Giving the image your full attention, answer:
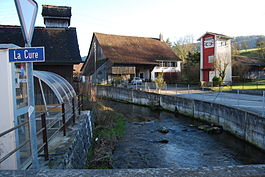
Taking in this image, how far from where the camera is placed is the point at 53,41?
16.0m

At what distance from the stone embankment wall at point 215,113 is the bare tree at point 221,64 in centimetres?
1279

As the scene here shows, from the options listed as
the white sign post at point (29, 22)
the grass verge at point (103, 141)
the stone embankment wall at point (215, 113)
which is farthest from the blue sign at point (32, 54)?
the stone embankment wall at point (215, 113)

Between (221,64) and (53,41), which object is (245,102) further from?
(221,64)

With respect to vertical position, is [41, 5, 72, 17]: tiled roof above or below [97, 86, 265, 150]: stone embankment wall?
above

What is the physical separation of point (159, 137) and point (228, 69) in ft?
80.9

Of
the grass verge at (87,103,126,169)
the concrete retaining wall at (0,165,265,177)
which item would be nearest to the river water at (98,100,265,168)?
the grass verge at (87,103,126,169)

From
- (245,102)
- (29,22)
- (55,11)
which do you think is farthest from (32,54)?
(55,11)

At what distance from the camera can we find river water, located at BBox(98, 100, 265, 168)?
8.64 meters

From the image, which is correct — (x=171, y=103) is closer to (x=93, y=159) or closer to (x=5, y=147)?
(x=93, y=159)

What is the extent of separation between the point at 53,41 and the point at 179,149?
11994 mm

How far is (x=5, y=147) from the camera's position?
411 centimetres

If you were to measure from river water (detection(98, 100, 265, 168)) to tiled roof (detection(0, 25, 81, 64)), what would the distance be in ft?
21.3

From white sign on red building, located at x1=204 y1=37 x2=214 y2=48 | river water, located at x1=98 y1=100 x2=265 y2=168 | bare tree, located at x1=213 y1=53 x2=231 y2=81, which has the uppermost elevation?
white sign on red building, located at x1=204 y1=37 x2=214 y2=48

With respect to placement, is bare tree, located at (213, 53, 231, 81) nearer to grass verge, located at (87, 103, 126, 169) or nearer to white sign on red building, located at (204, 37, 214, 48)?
white sign on red building, located at (204, 37, 214, 48)
